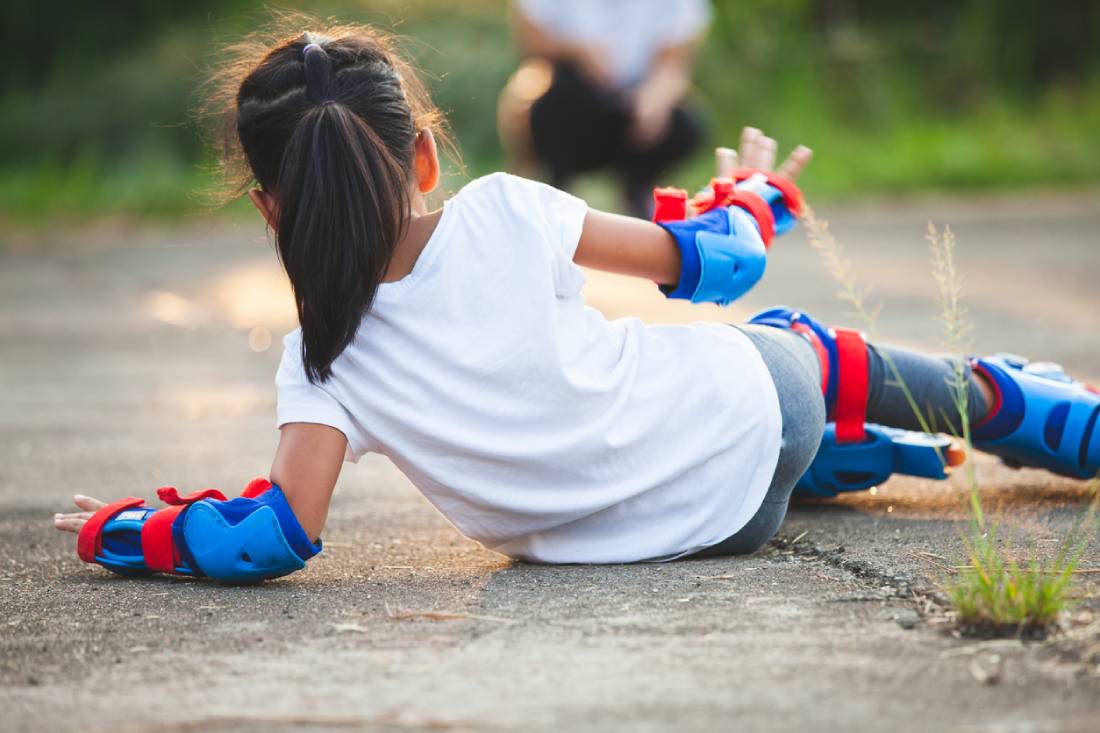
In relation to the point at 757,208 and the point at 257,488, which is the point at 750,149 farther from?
the point at 257,488

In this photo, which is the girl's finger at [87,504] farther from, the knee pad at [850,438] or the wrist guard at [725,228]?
the knee pad at [850,438]

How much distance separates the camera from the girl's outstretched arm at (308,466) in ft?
6.26

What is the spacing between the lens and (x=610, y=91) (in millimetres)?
6238

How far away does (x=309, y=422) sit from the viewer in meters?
1.90

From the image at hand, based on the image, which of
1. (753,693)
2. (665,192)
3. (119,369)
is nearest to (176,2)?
(119,369)

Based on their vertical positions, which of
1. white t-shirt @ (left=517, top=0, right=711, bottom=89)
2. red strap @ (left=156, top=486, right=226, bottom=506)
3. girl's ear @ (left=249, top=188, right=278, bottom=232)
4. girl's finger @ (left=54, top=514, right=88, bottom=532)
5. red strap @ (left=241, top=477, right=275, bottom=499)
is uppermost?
white t-shirt @ (left=517, top=0, right=711, bottom=89)

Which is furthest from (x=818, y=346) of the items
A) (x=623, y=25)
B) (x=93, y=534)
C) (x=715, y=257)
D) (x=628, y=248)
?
(x=623, y=25)

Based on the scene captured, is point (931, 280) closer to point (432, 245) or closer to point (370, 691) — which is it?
point (432, 245)

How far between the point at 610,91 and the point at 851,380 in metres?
4.24

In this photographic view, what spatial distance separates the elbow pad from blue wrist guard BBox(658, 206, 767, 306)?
63cm

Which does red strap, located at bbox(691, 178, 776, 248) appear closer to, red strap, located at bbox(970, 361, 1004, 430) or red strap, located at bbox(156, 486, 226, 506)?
red strap, located at bbox(970, 361, 1004, 430)

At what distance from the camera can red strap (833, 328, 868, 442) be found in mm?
→ 2174

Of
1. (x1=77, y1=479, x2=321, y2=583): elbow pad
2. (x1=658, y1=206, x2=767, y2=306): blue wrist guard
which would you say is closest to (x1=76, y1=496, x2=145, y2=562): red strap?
(x1=77, y1=479, x2=321, y2=583): elbow pad

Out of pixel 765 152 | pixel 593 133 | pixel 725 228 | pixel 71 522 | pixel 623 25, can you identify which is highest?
pixel 623 25
